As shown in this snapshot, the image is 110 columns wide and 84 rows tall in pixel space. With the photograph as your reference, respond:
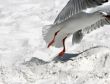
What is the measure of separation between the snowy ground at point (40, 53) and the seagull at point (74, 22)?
18 centimetres

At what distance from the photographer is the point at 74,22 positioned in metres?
4.98

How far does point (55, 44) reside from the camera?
5496mm

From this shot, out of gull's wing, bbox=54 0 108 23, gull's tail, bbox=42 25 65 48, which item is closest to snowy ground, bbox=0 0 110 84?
gull's tail, bbox=42 25 65 48

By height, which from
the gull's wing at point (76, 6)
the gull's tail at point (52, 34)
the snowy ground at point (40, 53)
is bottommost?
the snowy ground at point (40, 53)

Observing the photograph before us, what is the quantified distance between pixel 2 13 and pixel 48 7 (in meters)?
0.80

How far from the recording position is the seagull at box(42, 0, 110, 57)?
4867 millimetres

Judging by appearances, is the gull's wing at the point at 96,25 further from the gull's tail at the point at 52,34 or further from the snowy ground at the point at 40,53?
the gull's tail at the point at 52,34

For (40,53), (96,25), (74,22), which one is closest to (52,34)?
(40,53)

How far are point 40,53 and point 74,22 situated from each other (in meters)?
0.78

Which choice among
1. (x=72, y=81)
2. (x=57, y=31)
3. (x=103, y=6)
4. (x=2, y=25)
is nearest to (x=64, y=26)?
(x=57, y=31)

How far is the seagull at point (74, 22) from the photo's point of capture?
4.87 metres

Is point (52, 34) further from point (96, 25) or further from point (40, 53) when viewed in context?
point (96, 25)

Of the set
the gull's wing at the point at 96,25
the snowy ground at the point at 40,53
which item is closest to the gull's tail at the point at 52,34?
the snowy ground at the point at 40,53

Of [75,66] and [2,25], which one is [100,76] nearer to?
[75,66]
